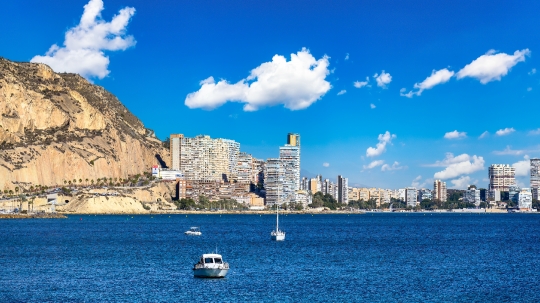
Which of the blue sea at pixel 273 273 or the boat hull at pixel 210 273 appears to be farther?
the boat hull at pixel 210 273

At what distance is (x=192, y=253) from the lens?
6850cm

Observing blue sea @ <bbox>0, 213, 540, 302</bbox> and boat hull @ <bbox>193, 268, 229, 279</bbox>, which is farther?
boat hull @ <bbox>193, 268, 229, 279</bbox>

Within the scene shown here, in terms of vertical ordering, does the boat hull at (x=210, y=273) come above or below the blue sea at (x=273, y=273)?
above

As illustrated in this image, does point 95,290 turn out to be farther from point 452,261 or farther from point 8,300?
point 452,261

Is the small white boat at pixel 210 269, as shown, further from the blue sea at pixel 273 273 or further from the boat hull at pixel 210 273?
the blue sea at pixel 273 273

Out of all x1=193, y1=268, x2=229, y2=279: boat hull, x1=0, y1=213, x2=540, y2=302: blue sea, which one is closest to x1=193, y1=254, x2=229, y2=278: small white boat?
x1=193, y1=268, x2=229, y2=279: boat hull

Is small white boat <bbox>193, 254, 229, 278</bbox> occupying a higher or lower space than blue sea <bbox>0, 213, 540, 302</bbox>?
higher

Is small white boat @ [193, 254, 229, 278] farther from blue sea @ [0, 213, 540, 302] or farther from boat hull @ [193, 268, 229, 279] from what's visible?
blue sea @ [0, 213, 540, 302]

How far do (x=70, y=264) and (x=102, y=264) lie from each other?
2.47 meters

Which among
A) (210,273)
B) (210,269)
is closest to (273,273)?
(210,273)

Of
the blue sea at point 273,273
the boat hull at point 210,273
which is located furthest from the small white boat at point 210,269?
the blue sea at point 273,273

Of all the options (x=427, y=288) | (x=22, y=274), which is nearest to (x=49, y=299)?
(x=22, y=274)

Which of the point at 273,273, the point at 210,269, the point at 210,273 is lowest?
the point at 273,273

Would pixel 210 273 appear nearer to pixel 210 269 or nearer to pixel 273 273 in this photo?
pixel 210 269
